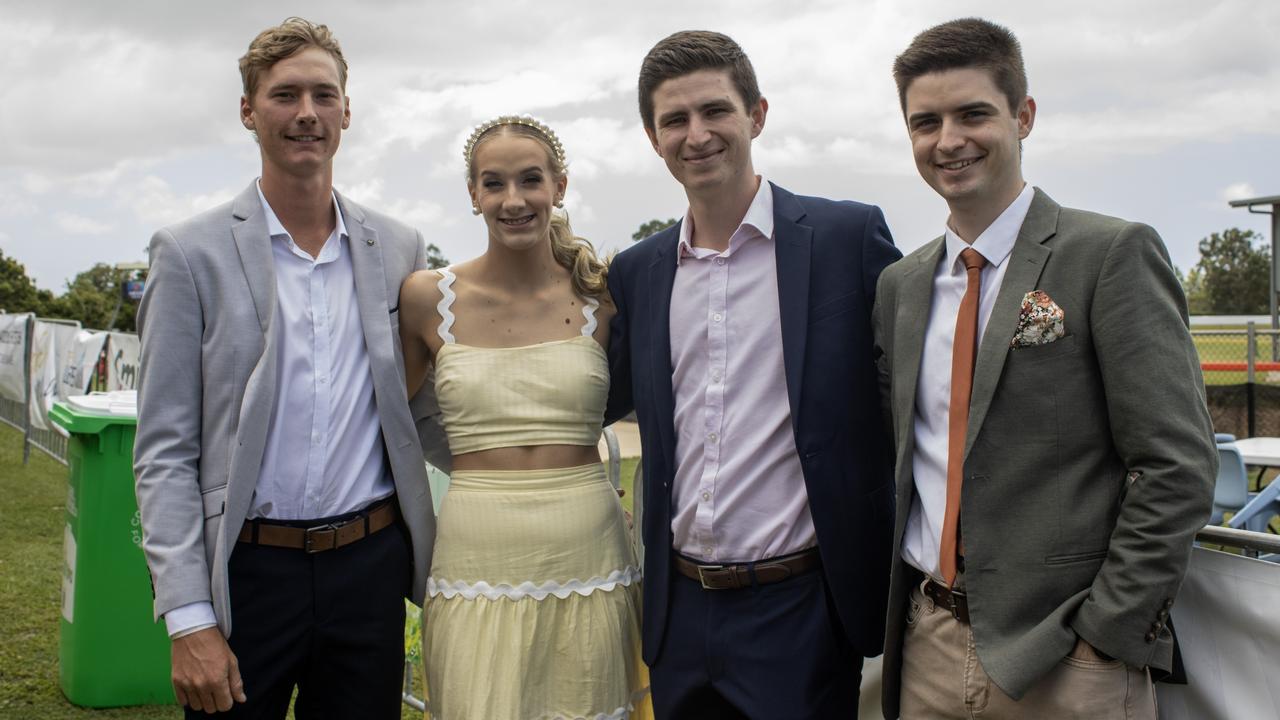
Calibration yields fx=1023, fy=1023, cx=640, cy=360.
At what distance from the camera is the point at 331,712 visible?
2920mm

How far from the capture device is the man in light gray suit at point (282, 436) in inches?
105

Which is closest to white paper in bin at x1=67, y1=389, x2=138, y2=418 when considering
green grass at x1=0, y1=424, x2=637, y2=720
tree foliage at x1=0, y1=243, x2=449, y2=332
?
green grass at x1=0, y1=424, x2=637, y2=720

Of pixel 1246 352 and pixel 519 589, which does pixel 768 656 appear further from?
pixel 1246 352

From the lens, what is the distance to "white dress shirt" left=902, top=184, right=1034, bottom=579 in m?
2.26

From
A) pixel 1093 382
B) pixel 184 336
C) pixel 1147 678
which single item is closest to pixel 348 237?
pixel 184 336

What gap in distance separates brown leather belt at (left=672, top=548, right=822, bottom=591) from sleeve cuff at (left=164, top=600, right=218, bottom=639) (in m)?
1.30

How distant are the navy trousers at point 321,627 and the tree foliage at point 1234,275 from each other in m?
60.3

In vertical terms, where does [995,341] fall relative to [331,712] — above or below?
above

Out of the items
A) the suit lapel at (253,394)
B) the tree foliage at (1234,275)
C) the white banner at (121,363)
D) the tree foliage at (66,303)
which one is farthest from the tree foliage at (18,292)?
the tree foliage at (1234,275)

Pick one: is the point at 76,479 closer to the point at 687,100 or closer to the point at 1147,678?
the point at 687,100

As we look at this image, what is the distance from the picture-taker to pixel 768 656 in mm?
2623

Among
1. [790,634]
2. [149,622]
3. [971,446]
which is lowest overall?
[149,622]

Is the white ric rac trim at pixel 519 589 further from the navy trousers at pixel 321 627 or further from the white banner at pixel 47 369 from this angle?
the white banner at pixel 47 369

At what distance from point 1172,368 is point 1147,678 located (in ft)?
2.12
